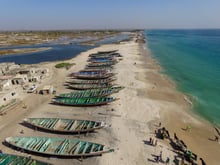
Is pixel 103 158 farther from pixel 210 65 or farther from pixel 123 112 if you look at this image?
pixel 210 65

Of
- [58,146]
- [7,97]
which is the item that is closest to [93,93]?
[7,97]

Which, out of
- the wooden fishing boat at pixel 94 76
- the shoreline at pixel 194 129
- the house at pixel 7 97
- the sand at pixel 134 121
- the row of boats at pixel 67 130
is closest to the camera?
the row of boats at pixel 67 130

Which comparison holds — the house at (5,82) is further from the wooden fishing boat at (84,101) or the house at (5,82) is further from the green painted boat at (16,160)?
the green painted boat at (16,160)

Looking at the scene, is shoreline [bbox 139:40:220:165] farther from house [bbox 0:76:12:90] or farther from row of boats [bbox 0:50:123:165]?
house [bbox 0:76:12:90]

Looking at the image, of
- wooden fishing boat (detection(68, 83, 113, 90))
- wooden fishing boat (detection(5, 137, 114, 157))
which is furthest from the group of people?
wooden fishing boat (detection(68, 83, 113, 90))

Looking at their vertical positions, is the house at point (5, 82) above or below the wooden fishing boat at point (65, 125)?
above

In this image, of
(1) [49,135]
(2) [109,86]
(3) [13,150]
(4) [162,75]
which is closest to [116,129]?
(1) [49,135]

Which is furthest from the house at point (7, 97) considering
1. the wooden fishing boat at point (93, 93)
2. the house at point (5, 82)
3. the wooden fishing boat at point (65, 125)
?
the wooden fishing boat at point (65, 125)
